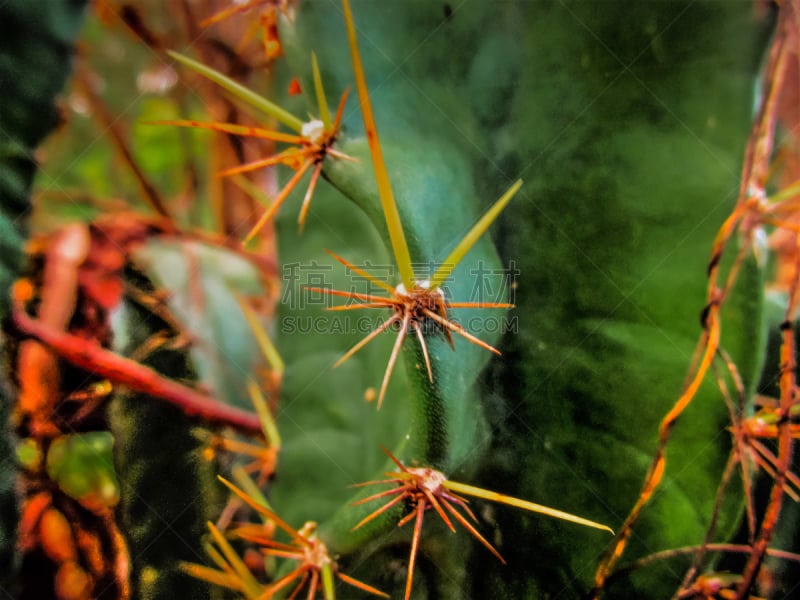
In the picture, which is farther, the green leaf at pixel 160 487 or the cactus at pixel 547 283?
the green leaf at pixel 160 487

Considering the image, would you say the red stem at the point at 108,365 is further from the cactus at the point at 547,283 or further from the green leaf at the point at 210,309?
the cactus at the point at 547,283

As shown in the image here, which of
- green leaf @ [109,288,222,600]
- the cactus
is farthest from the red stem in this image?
the cactus

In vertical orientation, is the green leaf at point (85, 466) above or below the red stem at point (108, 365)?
below

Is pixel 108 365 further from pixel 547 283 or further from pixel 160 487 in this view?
pixel 547 283

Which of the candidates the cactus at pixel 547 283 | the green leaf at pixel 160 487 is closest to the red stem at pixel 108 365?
the green leaf at pixel 160 487

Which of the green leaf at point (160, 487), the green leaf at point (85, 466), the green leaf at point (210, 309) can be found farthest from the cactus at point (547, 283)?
the green leaf at point (210, 309)

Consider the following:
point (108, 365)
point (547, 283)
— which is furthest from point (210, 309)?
point (547, 283)

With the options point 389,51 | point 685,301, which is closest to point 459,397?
point 685,301

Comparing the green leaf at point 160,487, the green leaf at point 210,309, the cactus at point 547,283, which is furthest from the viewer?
the green leaf at point 210,309

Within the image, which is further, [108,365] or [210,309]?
[210,309]

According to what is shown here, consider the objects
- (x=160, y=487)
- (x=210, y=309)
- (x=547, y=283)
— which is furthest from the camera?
(x=210, y=309)

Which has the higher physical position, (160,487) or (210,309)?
(210,309)

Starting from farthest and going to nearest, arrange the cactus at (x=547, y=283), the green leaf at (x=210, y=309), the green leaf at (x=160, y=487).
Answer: the green leaf at (x=210, y=309), the green leaf at (x=160, y=487), the cactus at (x=547, y=283)
